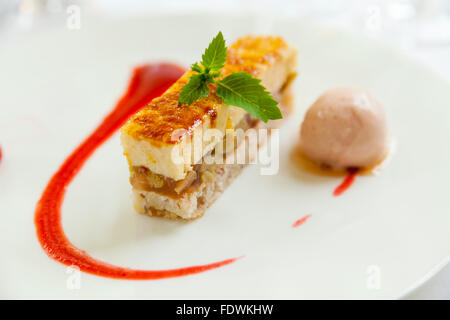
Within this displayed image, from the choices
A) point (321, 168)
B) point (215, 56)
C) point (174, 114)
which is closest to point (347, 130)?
point (321, 168)

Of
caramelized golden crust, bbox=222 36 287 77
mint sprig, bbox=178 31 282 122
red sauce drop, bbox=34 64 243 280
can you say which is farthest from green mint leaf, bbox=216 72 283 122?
red sauce drop, bbox=34 64 243 280

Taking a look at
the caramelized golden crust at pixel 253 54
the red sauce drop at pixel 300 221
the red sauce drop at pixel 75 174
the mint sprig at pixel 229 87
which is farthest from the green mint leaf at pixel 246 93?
the red sauce drop at pixel 75 174

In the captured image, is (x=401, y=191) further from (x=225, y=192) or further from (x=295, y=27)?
(x=295, y=27)

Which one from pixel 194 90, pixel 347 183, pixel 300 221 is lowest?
pixel 300 221

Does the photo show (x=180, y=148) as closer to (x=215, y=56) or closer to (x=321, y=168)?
(x=215, y=56)

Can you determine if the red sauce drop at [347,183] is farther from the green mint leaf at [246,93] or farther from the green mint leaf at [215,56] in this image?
the green mint leaf at [215,56]

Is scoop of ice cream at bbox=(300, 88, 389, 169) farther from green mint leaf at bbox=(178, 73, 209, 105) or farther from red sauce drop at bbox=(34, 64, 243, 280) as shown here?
red sauce drop at bbox=(34, 64, 243, 280)
